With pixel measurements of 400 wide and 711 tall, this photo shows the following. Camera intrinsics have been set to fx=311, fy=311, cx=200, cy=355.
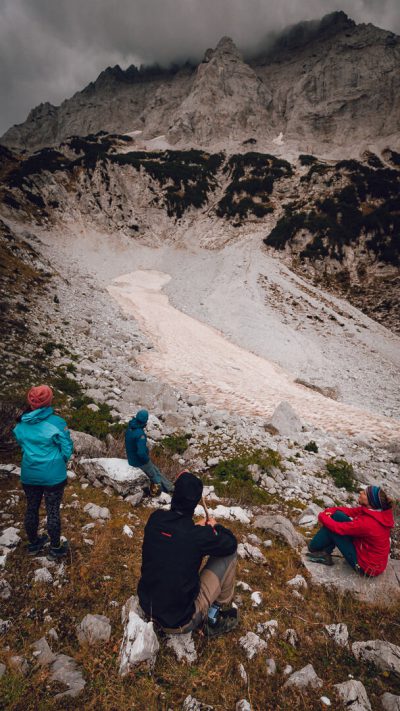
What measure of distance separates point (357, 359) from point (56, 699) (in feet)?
96.0

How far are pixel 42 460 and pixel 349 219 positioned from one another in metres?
58.8

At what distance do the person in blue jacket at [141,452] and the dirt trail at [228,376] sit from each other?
6304mm

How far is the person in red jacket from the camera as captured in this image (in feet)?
15.5

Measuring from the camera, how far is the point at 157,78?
158500 mm

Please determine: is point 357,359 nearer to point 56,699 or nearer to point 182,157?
point 56,699

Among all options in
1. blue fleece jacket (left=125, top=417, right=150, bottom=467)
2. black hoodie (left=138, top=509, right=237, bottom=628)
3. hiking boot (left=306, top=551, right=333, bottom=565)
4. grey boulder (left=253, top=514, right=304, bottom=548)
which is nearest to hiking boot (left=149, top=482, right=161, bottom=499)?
blue fleece jacket (left=125, top=417, right=150, bottom=467)

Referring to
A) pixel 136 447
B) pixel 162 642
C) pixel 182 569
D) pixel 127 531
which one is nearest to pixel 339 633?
pixel 162 642

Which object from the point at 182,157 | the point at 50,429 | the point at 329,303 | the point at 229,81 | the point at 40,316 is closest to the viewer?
the point at 50,429

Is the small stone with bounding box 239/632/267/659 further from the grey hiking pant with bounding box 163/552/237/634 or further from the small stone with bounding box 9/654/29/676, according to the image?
the small stone with bounding box 9/654/29/676

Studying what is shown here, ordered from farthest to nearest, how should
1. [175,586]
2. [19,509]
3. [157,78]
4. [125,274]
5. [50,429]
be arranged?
[157,78] < [125,274] < [19,509] < [50,429] < [175,586]

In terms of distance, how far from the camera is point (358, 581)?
4.93m

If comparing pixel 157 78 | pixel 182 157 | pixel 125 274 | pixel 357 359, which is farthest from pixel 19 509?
pixel 157 78

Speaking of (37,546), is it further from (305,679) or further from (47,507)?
(305,679)

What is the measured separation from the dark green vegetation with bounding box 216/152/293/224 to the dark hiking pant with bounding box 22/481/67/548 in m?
62.5
